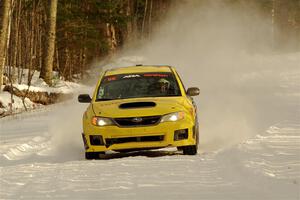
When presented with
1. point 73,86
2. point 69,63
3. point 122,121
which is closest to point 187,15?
point 69,63

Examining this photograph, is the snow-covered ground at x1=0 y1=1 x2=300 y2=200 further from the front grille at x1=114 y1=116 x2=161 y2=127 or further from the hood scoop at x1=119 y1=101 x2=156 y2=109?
the hood scoop at x1=119 y1=101 x2=156 y2=109

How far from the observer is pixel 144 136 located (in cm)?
1070

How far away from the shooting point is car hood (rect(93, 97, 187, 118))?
10734mm

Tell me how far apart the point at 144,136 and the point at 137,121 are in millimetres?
252

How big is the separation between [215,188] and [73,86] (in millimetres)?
24081

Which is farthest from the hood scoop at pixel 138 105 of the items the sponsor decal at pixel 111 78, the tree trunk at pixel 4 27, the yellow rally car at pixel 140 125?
the tree trunk at pixel 4 27

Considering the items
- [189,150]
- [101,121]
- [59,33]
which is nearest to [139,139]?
[101,121]

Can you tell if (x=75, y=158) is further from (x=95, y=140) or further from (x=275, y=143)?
(x=275, y=143)

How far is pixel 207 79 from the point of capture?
33.3 metres

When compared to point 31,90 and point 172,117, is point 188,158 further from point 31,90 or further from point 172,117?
point 31,90

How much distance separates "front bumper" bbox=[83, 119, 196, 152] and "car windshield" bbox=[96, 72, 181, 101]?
3.81 ft

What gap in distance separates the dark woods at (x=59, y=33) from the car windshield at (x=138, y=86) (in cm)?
1006

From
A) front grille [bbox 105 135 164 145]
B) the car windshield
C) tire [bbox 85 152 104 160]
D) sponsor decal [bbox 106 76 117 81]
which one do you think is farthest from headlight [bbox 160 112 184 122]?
sponsor decal [bbox 106 76 117 81]

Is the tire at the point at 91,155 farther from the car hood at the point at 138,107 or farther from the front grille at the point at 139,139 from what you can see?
the car hood at the point at 138,107
